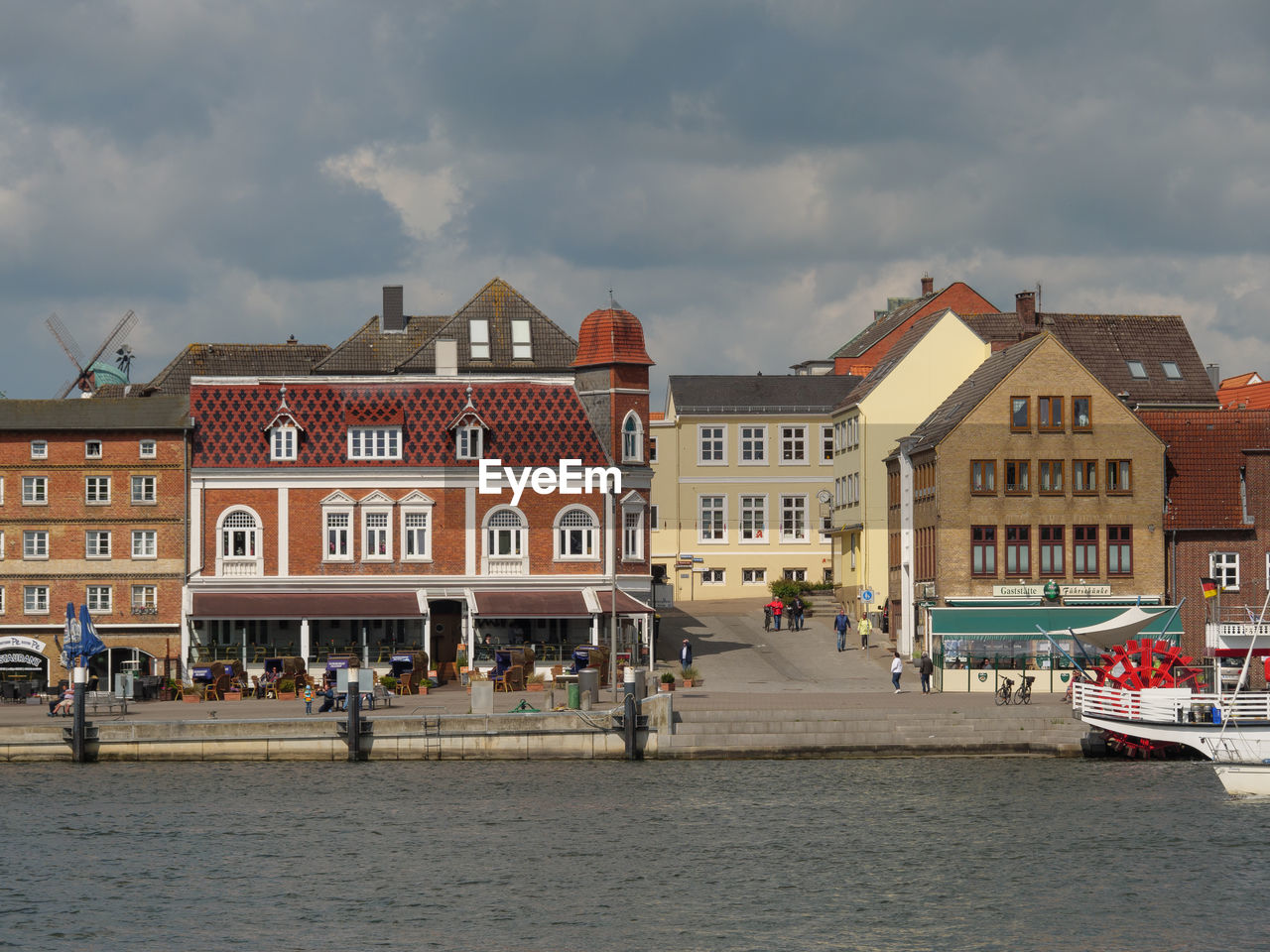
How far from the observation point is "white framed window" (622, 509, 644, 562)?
78.7 m

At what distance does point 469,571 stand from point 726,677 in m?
11.9

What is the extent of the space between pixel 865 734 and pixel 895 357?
3359 cm

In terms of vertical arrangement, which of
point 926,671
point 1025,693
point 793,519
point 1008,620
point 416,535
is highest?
point 793,519

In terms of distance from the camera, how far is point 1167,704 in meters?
57.3

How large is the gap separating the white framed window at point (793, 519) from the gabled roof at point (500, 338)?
14623 mm

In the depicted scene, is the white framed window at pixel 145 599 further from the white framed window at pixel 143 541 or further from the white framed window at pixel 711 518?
the white framed window at pixel 711 518

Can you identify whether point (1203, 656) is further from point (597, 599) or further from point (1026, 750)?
point (597, 599)

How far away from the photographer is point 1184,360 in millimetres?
89125

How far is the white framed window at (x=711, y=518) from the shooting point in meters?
99.8

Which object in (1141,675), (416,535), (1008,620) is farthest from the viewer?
(416,535)

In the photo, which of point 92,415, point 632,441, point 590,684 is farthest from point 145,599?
point 590,684

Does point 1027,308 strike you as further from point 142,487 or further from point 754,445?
point 142,487

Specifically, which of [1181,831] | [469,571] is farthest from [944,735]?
[469,571]

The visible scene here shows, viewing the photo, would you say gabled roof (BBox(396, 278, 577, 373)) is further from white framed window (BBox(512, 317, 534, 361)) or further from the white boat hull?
the white boat hull
